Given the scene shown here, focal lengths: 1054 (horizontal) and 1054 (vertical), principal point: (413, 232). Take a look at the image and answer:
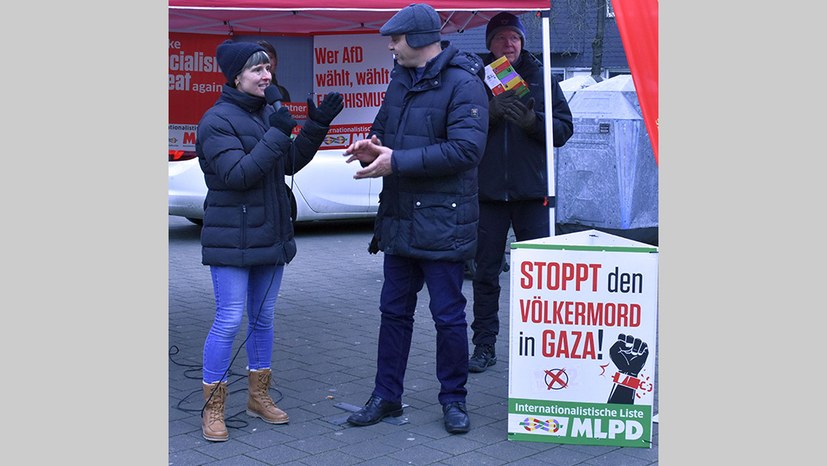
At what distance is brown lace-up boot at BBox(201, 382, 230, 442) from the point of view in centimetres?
535

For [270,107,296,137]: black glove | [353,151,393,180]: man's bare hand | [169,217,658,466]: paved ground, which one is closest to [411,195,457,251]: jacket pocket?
[353,151,393,180]: man's bare hand

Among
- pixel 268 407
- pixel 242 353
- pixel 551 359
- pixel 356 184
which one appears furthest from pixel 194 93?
pixel 356 184

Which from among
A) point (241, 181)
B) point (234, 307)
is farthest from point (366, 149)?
point (234, 307)

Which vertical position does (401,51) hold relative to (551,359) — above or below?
above

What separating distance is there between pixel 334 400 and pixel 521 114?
6.54 ft

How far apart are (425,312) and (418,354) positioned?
4.27ft

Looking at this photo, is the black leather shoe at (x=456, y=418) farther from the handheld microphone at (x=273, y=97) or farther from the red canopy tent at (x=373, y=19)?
the handheld microphone at (x=273, y=97)

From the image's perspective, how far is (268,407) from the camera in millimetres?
5668

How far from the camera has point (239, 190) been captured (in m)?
5.24

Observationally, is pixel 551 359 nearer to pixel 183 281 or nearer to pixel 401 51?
pixel 401 51

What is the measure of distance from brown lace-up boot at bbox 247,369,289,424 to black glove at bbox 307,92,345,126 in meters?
1.39

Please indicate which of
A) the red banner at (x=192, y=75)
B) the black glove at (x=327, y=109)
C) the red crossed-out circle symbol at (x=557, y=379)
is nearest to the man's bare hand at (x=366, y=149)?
the black glove at (x=327, y=109)

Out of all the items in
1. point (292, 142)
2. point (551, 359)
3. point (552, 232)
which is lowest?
point (551, 359)

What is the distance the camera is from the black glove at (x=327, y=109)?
538cm
